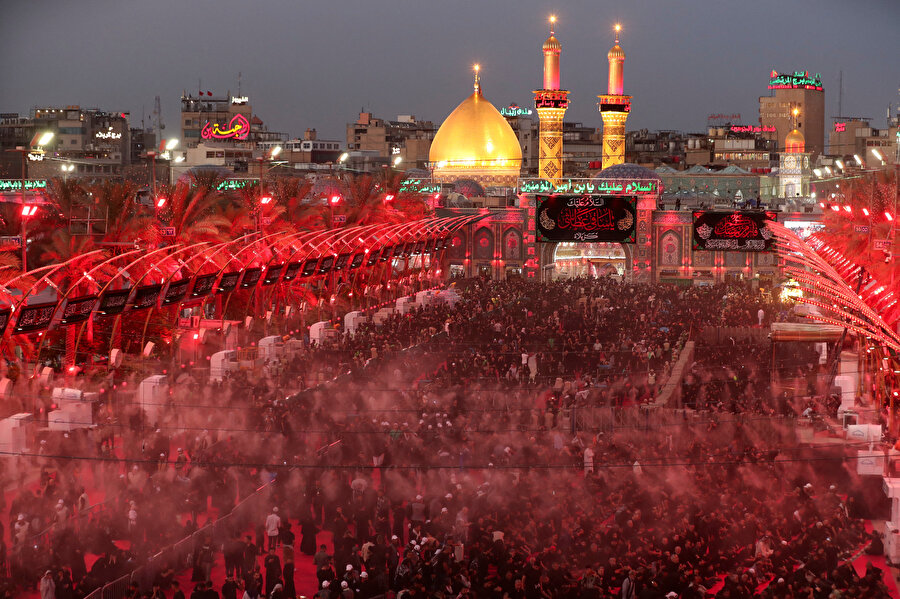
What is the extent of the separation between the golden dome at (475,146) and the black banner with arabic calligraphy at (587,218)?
41.1 feet

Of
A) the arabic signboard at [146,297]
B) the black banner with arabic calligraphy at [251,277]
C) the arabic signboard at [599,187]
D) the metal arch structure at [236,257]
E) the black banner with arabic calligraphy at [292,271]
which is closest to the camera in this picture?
the metal arch structure at [236,257]

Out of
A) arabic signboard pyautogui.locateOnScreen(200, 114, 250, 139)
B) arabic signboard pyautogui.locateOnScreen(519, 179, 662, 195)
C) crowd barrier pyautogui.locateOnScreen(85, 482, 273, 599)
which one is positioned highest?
arabic signboard pyautogui.locateOnScreen(200, 114, 250, 139)

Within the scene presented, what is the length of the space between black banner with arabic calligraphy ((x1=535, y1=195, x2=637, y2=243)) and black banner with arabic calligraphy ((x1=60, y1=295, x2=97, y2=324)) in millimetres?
30829

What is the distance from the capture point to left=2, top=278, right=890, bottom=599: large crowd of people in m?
13.6

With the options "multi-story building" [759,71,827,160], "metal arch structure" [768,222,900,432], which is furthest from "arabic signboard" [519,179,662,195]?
"multi-story building" [759,71,827,160]

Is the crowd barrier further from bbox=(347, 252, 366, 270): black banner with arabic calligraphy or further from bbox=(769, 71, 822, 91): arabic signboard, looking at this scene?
bbox=(769, 71, 822, 91): arabic signboard

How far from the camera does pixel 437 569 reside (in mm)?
13508

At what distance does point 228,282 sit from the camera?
26094mm

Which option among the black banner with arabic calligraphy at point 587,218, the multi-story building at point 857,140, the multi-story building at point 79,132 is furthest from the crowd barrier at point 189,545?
the multi-story building at point 857,140

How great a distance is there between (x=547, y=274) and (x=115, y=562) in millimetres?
40682

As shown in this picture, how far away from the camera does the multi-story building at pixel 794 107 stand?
110m

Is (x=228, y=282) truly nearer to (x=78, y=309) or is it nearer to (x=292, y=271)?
(x=292, y=271)

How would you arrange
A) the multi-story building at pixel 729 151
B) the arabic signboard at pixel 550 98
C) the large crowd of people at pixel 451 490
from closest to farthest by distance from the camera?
the large crowd of people at pixel 451 490
the arabic signboard at pixel 550 98
the multi-story building at pixel 729 151

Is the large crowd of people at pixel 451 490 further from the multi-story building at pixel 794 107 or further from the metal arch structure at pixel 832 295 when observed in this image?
the multi-story building at pixel 794 107
